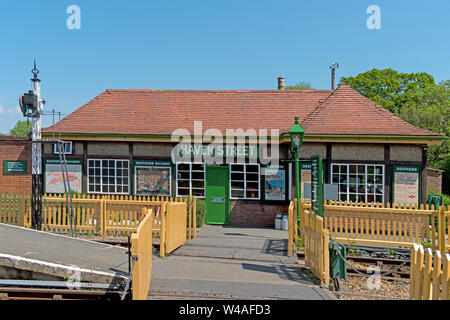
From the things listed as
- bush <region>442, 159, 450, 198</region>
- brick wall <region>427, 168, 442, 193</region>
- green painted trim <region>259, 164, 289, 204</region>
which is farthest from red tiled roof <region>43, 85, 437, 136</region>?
bush <region>442, 159, 450, 198</region>

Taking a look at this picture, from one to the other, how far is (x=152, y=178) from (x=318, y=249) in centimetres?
867

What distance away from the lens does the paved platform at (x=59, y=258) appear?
6.34m

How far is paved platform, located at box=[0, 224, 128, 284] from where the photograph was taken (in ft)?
20.8

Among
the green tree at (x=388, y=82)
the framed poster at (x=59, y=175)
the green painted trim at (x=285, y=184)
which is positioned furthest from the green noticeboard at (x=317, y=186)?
the green tree at (x=388, y=82)

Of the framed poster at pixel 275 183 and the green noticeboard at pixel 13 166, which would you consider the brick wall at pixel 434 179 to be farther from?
the green noticeboard at pixel 13 166

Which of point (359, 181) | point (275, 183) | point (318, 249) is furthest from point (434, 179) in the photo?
point (318, 249)

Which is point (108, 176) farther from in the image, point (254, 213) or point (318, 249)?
point (318, 249)

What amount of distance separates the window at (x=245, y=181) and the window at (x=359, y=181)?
278 centimetres

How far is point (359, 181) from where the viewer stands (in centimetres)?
1328

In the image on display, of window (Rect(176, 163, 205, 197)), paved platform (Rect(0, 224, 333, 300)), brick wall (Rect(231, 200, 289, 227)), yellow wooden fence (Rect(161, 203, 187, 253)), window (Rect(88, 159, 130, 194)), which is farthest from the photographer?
window (Rect(88, 159, 130, 194))

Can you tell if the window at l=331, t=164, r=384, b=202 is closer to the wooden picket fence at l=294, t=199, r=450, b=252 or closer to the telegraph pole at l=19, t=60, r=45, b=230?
the wooden picket fence at l=294, t=199, r=450, b=252

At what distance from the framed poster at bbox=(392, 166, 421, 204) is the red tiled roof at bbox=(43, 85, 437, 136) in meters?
1.30
